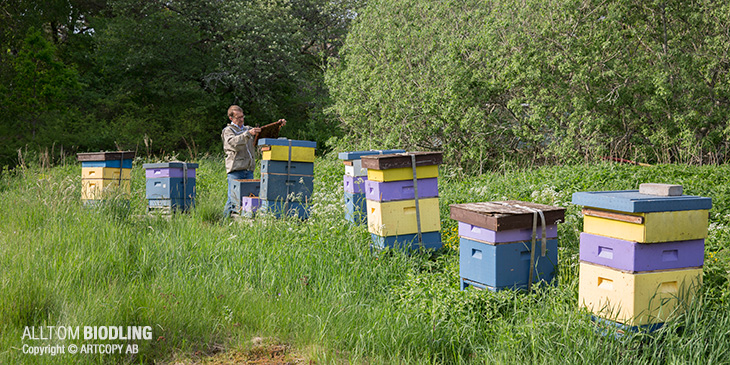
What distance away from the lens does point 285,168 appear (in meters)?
6.85

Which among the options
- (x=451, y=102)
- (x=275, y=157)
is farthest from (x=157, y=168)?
→ (x=451, y=102)

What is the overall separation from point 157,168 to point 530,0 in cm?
693

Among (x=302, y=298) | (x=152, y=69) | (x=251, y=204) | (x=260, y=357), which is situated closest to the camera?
(x=260, y=357)

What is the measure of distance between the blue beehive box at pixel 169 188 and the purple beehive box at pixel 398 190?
372cm

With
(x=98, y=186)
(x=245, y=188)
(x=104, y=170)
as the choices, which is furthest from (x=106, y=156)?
(x=245, y=188)

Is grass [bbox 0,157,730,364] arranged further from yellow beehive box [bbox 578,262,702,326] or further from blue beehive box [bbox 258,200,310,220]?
blue beehive box [bbox 258,200,310,220]

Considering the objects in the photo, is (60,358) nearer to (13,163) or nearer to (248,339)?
(248,339)

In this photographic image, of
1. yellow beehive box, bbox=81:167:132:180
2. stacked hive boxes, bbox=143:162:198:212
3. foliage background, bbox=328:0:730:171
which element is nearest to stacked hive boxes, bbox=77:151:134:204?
yellow beehive box, bbox=81:167:132:180

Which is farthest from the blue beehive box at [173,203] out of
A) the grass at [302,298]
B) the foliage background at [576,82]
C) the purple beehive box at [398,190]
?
the foliage background at [576,82]

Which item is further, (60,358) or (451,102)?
(451,102)

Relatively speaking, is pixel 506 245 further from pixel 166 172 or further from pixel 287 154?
pixel 166 172

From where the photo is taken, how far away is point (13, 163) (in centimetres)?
1616

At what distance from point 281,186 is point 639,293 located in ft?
15.2

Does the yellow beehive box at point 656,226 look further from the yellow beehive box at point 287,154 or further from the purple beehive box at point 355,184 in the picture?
the yellow beehive box at point 287,154
